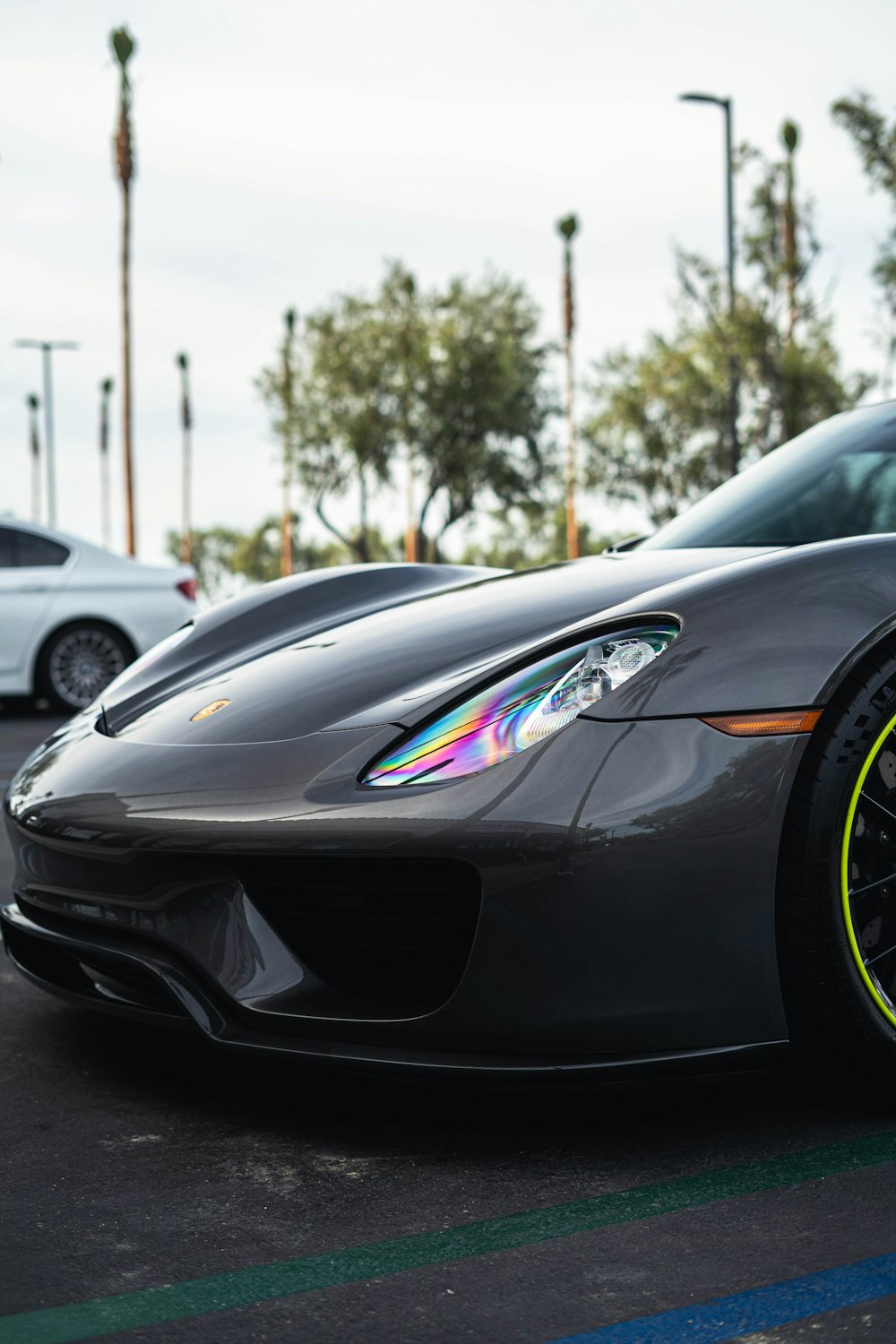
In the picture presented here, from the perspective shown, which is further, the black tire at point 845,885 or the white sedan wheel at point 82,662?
the white sedan wheel at point 82,662

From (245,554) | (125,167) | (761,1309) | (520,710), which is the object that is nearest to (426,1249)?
(761,1309)

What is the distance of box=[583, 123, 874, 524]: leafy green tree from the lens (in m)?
→ 26.1

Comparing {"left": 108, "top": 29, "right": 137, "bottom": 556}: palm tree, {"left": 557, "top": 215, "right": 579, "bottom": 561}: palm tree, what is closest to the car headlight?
{"left": 108, "top": 29, "right": 137, "bottom": 556}: palm tree

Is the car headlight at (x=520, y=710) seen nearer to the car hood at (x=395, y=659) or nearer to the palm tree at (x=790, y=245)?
the car hood at (x=395, y=659)

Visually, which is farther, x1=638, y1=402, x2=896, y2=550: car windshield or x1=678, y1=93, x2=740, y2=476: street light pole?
x1=678, y1=93, x2=740, y2=476: street light pole

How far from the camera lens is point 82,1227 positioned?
2.07 meters

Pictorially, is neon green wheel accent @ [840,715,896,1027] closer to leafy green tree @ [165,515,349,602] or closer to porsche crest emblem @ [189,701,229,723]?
porsche crest emblem @ [189,701,229,723]

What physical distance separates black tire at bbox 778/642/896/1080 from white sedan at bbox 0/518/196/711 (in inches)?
325

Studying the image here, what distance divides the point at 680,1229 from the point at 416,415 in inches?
1547

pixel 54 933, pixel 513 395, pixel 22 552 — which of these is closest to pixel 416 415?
pixel 513 395

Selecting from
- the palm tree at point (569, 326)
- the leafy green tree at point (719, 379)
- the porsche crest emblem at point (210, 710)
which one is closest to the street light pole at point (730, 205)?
the leafy green tree at point (719, 379)

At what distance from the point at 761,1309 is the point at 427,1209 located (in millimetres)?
505

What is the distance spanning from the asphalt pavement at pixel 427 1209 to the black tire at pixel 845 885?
5.2 inches

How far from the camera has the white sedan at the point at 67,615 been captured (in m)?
10.2
